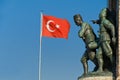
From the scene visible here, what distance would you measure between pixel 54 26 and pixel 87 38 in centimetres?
205

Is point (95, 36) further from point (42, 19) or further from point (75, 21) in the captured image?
point (42, 19)

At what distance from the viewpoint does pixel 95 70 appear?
24.5 m

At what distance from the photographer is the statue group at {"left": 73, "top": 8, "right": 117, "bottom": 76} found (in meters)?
23.8

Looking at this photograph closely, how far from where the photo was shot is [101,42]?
24016mm

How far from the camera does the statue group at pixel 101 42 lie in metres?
23.8

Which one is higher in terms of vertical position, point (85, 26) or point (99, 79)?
point (85, 26)

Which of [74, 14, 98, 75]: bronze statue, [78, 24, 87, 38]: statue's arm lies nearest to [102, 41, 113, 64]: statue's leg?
[74, 14, 98, 75]: bronze statue

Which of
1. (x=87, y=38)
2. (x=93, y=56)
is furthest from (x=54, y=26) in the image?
(x=93, y=56)

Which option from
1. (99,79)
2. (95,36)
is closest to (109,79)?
(99,79)

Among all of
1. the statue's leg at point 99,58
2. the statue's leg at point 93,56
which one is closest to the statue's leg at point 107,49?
the statue's leg at point 99,58

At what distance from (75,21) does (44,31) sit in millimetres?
1631

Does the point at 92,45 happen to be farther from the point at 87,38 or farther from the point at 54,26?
the point at 54,26

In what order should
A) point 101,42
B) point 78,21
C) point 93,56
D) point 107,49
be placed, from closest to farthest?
point 107,49 → point 101,42 → point 93,56 → point 78,21

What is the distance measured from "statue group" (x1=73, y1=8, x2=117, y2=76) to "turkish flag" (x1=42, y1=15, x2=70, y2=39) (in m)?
1.35
